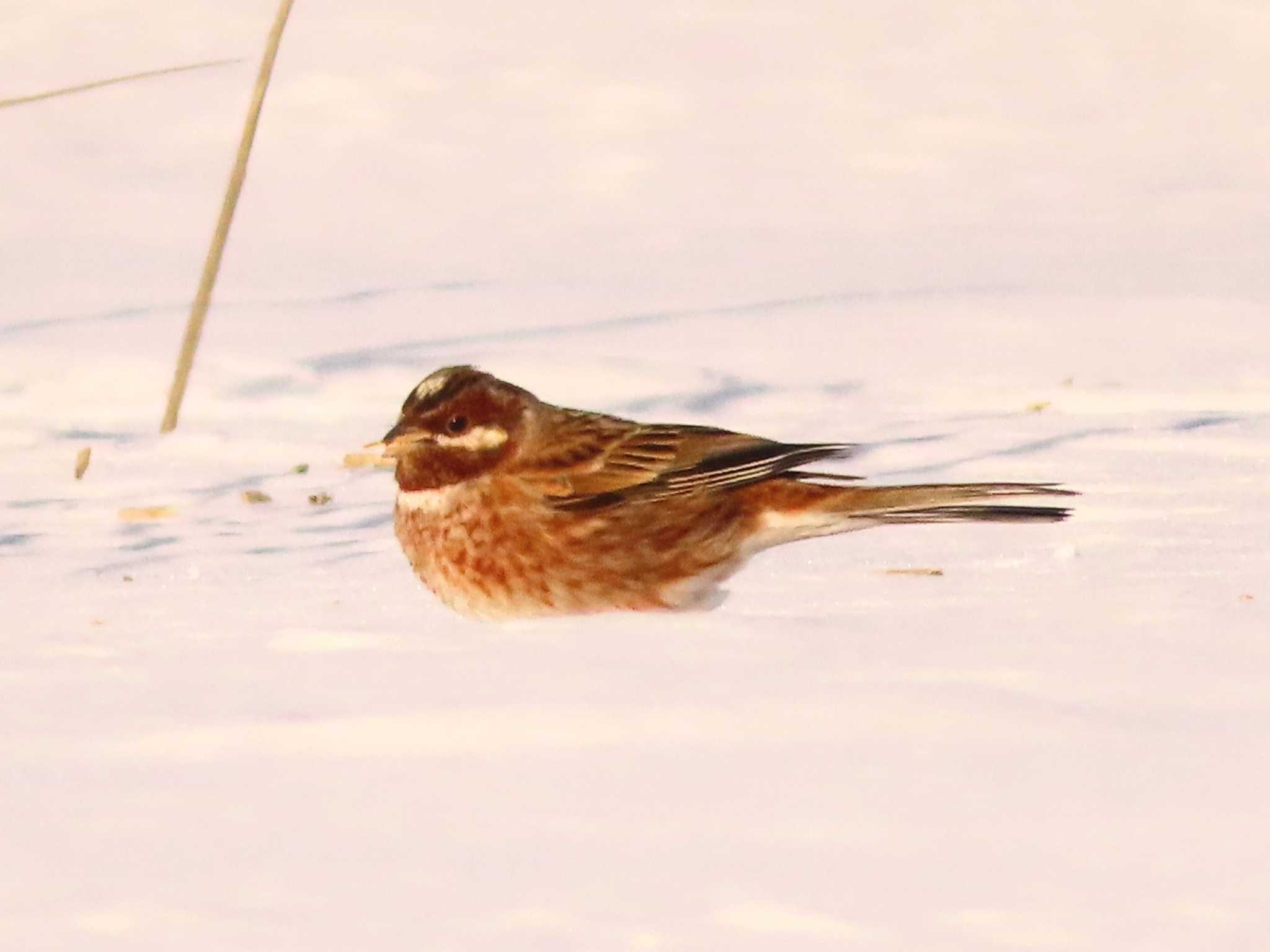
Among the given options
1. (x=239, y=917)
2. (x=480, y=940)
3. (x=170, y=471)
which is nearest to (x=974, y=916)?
(x=480, y=940)

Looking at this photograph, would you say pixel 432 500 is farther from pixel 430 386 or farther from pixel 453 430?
pixel 430 386

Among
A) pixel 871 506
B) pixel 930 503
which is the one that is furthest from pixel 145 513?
pixel 930 503

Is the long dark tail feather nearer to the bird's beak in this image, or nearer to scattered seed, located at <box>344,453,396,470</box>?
the bird's beak

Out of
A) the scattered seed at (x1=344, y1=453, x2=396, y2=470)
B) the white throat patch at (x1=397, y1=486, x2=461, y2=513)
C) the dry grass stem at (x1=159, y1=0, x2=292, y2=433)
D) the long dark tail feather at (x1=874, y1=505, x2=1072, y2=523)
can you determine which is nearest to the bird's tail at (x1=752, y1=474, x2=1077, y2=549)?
the long dark tail feather at (x1=874, y1=505, x2=1072, y2=523)

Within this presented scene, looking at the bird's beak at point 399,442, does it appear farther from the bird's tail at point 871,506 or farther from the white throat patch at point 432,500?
the bird's tail at point 871,506

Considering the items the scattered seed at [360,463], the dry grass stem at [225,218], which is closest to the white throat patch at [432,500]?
the scattered seed at [360,463]

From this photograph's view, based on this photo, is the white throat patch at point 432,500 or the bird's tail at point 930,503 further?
the bird's tail at point 930,503
